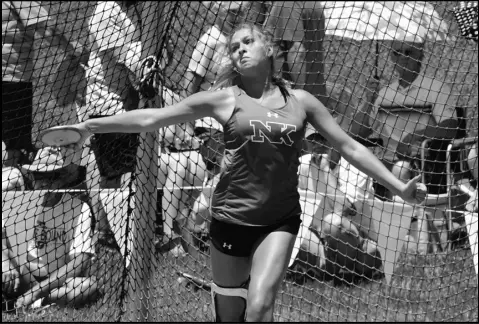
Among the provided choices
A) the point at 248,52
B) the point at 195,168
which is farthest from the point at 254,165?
the point at 195,168

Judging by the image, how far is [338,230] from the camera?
19.5 feet

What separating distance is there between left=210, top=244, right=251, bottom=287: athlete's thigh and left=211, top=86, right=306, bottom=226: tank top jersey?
202 millimetres

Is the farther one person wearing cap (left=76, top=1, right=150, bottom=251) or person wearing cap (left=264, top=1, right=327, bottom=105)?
person wearing cap (left=264, top=1, right=327, bottom=105)

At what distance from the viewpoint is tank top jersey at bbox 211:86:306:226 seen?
395 cm

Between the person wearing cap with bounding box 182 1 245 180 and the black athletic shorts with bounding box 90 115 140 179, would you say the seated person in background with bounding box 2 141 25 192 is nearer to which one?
the black athletic shorts with bounding box 90 115 140 179

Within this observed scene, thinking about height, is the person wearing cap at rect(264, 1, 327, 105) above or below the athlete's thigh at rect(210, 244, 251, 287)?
above

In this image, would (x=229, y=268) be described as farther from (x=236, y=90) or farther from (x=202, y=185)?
(x=202, y=185)

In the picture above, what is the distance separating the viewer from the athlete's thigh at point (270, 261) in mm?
3836

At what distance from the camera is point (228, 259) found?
4.09m

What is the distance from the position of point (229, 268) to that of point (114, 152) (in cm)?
208

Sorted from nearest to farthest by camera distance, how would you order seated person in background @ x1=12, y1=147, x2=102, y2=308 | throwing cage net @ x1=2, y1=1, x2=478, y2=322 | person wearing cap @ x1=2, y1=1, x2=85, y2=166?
throwing cage net @ x1=2, y1=1, x2=478, y2=322
seated person in background @ x1=12, y1=147, x2=102, y2=308
person wearing cap @ x1=2, y1=1, x2=85, y2=166

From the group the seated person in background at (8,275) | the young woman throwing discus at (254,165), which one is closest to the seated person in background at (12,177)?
the seated person in background at (8,275)

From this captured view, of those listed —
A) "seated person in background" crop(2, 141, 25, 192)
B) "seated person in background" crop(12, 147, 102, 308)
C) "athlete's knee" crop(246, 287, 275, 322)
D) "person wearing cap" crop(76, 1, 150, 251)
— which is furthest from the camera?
"seated person in background" crop(2, 141, 25, 192)

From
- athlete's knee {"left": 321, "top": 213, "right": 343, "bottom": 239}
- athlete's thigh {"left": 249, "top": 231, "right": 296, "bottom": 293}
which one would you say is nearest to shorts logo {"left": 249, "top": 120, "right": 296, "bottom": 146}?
athlete's thigh {"left": 249, "top": 231, "right": 296, "bottom": 293}
